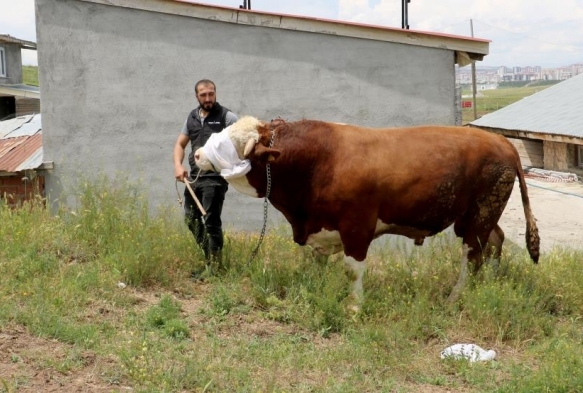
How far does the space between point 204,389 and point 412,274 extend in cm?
308

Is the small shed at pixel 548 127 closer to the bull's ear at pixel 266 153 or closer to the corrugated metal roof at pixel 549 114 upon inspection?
the corrugated metal roof at pixel 549 114

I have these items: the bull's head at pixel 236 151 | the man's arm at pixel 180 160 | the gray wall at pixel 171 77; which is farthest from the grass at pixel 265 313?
the gray wall at pixel 171 77

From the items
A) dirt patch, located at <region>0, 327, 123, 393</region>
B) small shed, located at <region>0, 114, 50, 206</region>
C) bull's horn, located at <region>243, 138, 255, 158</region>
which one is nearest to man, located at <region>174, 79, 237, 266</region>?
bull's horn, located at <region>243, 138, 255, 158</region>

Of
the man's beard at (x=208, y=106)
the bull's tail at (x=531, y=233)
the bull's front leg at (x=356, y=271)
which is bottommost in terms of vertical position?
the bull's front leg at (x=356, y=271)

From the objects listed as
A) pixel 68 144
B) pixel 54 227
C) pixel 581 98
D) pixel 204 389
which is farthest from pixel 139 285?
pixel 581 98

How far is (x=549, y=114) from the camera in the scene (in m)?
24.8

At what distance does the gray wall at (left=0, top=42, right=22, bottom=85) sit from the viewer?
3145 centimetres

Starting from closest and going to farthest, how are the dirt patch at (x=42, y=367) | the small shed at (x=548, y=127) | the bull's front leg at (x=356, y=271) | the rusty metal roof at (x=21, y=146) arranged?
the dirt patch at (x=42, y=367) → the bull's front leg at (x=356, y=271) → the rusty metal roof at (x=21, y=146) → the small shed at (x=548, y=127)

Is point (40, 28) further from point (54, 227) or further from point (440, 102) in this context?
point (440, 102)

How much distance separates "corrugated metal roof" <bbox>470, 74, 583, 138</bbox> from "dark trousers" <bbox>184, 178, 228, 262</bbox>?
15.1 m

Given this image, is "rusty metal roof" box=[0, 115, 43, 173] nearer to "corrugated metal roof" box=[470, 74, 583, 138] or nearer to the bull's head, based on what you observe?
the bull's head

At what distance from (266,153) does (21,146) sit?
7.83 metres

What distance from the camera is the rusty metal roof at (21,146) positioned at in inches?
473

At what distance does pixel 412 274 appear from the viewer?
7.68m
